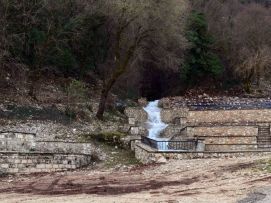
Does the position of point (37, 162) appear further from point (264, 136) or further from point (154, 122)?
point (154, 122)

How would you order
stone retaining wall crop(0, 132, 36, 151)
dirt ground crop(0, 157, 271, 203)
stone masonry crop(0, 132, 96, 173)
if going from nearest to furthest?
dirt ground crop(0, 157, 271, 203), stone masonry crop(0, 132, 96, 173), stone retaining wall crop(0, 132, 36, 151)

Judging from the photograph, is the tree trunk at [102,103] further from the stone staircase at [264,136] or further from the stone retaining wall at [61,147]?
the stone staircase at [264,136]

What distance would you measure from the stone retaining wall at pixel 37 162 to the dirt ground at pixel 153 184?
75 centimetres

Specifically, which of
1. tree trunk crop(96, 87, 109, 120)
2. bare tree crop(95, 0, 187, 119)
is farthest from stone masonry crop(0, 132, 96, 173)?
bare tree crop(95, 0, 187, 119)

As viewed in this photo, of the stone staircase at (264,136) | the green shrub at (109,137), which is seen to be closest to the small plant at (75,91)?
the green shrub at (109,137)

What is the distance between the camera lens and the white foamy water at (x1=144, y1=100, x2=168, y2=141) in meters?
35.8

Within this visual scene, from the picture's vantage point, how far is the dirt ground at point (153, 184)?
45.0ft

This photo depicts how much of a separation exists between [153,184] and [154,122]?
23666 mm

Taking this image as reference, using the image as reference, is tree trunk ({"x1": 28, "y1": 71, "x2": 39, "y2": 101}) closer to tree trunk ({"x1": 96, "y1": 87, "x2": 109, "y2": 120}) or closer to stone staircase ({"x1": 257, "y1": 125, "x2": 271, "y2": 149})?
tree trunk ({"x1": 96, "y1": 87, "x2": 109, "y2": 120})

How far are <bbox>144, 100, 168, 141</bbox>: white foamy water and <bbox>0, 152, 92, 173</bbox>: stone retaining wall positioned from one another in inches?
463

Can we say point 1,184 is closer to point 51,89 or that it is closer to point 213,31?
point 51,89

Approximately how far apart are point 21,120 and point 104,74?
48.8ft

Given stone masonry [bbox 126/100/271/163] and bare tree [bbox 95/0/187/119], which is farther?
stone masonry [bbox 126/100/271/163]

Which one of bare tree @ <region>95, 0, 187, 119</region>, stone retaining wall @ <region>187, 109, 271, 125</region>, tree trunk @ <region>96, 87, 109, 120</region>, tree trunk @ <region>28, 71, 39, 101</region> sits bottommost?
stone retaining wall @ <region>187, 109, 271, 125</region>
